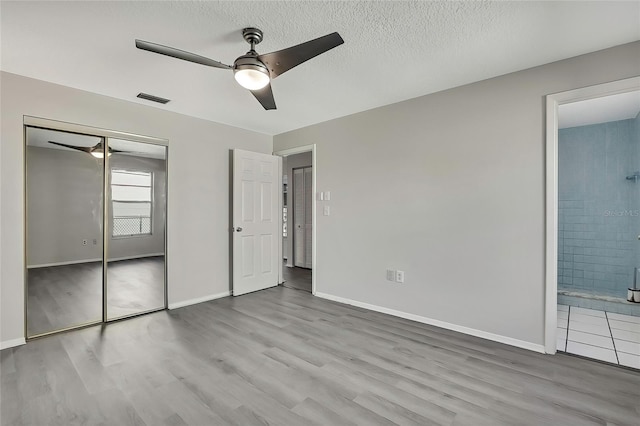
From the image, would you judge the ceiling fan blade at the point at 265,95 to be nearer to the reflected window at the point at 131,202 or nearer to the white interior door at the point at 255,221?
the white interior door at the point at 255,221

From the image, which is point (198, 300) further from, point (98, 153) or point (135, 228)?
point (98, 153)

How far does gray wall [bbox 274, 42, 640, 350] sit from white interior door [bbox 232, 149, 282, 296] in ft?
3.74

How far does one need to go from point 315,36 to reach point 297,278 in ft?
13.5

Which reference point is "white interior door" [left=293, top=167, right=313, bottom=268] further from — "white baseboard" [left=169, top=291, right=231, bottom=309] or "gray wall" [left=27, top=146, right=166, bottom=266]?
"gray wall" [left=27, top=146, right=166, bottom=266]

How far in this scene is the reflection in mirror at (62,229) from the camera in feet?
9.43

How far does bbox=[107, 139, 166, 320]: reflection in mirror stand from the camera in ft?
11.1

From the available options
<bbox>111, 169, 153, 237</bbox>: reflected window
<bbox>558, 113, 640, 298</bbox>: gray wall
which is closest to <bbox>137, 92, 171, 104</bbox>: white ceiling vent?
<bbox>111, 169, 153, 237</bbox>: reflected window

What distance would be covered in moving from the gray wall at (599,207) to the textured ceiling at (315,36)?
7.41 feet

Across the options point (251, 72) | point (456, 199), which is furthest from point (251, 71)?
point (456, 199)

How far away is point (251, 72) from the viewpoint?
198cm

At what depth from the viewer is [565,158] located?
13.7 ft

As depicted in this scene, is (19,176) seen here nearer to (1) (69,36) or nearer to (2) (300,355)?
(1) (69,36)

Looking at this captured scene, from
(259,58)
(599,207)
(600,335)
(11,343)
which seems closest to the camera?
(259,58)

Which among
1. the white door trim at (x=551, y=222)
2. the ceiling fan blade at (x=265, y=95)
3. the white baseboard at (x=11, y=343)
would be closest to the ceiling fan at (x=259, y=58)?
the ceiling fan blade at (x=265, y=95)
